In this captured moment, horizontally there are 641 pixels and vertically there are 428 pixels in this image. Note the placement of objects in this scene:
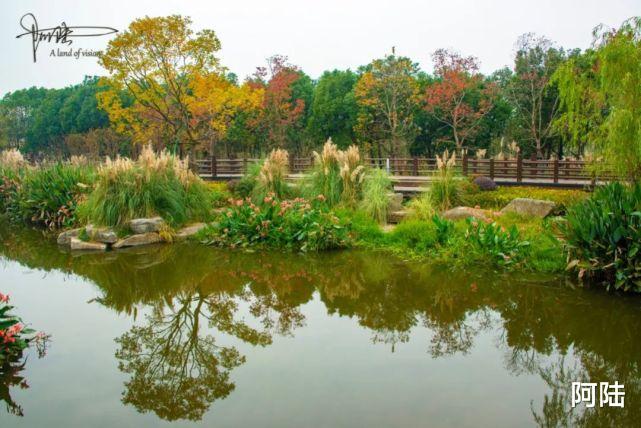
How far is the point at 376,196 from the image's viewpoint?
11.0 meters

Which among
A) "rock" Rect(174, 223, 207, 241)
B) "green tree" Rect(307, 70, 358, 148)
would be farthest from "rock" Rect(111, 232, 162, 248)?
"green tree" Rect(307, 70, 358, 148)

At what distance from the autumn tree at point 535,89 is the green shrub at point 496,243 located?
1669 centimetres

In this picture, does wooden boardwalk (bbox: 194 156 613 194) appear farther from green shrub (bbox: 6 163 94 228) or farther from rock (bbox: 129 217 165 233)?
green shrub (bbox: 6 163 94 228)

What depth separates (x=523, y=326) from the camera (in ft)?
18.3

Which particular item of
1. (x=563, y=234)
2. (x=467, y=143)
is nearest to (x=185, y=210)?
(x=563, y=234)

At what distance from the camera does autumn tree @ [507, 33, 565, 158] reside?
2366 centimetres

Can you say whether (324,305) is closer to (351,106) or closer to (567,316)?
(567,316)

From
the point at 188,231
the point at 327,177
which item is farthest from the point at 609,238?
the point at 188,231

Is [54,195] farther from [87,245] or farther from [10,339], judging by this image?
[10,339]

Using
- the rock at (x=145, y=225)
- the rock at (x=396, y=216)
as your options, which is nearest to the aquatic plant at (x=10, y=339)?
the rock at (x=145, y=225)

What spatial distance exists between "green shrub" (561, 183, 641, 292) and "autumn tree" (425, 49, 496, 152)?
60.6 ft

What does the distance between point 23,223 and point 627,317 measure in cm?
1425

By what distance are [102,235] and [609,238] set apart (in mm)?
8612

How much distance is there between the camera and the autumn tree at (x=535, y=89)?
77.6 feet
